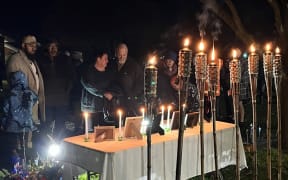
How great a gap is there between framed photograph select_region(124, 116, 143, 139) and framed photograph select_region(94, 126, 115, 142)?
163mm

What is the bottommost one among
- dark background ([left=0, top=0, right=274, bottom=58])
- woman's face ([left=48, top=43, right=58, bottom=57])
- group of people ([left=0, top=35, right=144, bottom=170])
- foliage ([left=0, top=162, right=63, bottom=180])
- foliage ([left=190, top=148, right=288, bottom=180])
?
foliage ([left=190, top=148, right=288, bottom=180])

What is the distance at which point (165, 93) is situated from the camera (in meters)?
6.34

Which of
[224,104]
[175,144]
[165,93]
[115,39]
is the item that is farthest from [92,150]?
[115,39]

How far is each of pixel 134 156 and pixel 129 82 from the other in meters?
2.32

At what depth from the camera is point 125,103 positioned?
6.08m

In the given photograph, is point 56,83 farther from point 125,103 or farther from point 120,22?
point 120,22

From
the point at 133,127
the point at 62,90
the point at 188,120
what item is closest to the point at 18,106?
the point at 62,90

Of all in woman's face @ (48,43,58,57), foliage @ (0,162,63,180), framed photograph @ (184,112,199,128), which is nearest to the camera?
foliage @ (0,162,63,180)

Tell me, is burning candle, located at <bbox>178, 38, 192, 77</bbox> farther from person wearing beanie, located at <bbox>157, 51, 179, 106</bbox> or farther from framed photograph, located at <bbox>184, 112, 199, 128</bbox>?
person wearing beanie, located at <bbox>157, 51, 179, 106</bbox>

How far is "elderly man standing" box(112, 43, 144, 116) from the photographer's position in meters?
5.99

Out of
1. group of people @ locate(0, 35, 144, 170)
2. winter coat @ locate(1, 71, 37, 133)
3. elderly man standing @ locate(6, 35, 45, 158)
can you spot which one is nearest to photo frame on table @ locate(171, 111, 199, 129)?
group of people @ locate(0, 35, 144, 170)

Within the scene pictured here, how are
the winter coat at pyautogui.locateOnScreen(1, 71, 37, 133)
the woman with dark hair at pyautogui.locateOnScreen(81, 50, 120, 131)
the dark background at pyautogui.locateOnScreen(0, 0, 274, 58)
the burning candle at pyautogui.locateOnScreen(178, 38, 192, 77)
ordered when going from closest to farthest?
the burning candle at pyautogui.locateOnScreen(178, 38, 192, 77), the winter coat at pyautogui.locateOnScreen(1, 71, 37, 133), the woman with dark hair at pyautogui.locateOnScreen(81, 50, 120, 131), the dark background at pyautogui.locateOnScreen(0, 0, 274, 58)

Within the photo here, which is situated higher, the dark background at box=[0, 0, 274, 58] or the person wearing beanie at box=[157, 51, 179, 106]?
the dark background at box=[0, 0, 274, 58]

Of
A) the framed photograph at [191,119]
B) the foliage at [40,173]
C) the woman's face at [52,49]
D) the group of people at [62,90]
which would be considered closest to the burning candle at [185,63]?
the framed photograph at [191,119]
